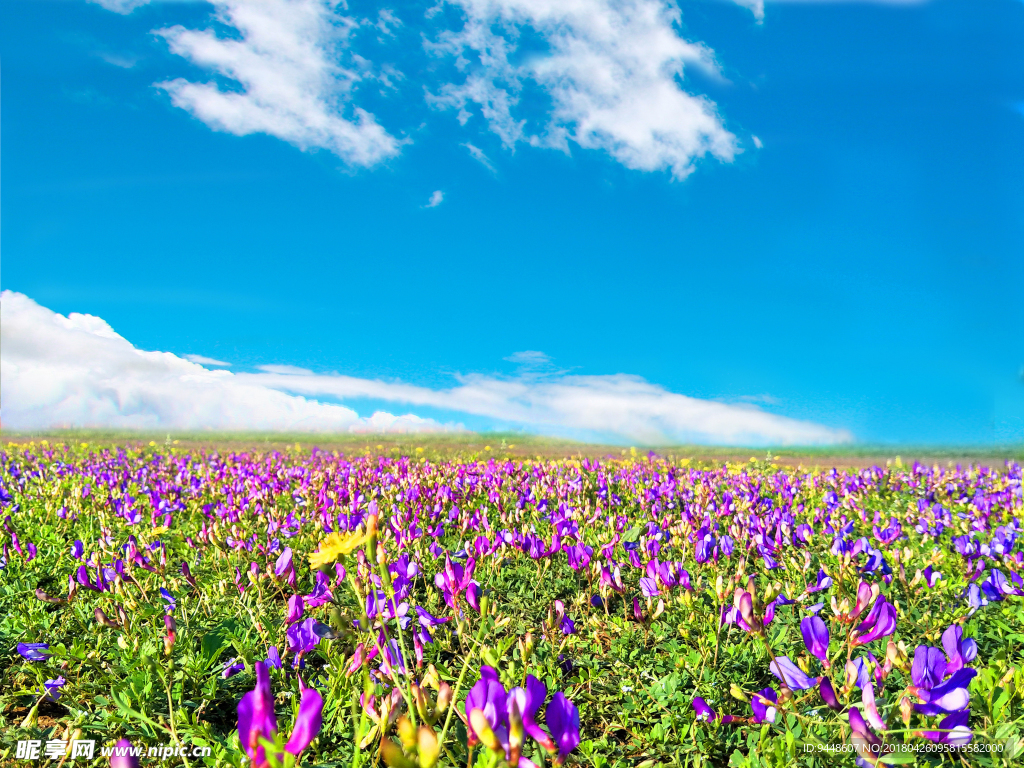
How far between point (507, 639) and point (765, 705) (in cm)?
105

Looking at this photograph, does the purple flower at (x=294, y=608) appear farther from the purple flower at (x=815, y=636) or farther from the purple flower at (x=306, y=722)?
the purple flower at (x=815, y=636)

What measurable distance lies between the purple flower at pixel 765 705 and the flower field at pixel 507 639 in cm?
2

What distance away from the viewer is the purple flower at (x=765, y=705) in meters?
2.05

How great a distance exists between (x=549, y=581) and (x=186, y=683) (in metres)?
2.21

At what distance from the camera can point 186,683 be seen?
2.78 meters

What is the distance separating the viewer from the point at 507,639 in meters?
2.56

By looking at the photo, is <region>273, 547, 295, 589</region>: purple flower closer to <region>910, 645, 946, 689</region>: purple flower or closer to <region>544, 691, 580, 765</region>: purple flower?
<region>544, 691, 580, 765</region>: purple flower

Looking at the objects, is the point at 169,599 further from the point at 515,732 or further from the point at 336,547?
the point at 515,732

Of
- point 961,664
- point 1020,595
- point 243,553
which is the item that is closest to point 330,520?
point 243,553

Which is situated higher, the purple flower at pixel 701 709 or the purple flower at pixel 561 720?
the purple flower at pixel 561 720

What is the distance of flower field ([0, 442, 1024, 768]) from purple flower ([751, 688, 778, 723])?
2 cm

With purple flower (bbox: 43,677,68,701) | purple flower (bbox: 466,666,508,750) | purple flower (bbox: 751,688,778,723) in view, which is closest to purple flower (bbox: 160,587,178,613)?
purple flower (bbox: 43,677,68,701)

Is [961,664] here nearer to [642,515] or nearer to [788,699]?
[788,699]

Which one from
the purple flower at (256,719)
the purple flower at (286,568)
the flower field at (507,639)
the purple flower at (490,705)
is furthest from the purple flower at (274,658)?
the purple flower at (490,705)
